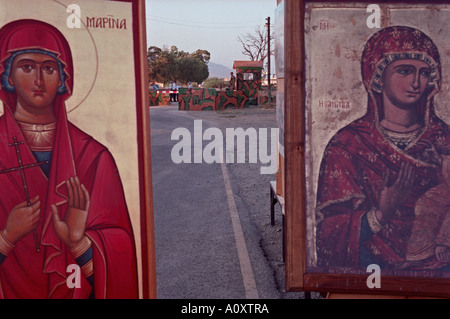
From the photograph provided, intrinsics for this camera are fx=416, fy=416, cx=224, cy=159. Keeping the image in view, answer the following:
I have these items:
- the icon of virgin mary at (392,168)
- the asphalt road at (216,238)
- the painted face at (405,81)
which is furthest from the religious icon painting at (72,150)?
the painted face at (405,81)

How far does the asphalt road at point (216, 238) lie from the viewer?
4.86 metres

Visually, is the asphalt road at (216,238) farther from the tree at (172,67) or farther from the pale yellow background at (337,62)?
the tree at (172,67)

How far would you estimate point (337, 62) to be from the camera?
137 inches

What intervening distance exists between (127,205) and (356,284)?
2.03 metres

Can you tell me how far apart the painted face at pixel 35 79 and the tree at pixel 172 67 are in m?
88.7

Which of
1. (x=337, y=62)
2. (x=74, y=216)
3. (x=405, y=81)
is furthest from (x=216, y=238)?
(x=405, y=81)

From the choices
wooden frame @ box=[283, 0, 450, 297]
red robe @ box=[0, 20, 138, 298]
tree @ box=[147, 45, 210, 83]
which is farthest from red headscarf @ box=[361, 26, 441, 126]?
tree @ box=[147, 45, 210, 83]

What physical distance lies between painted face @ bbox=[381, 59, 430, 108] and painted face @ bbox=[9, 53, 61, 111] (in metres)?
2.65

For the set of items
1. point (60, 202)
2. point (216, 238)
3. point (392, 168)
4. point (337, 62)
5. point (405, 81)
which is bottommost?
point (216, 238)

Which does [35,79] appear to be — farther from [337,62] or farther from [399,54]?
[399,54]

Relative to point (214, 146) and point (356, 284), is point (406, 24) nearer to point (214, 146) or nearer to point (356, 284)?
point (356, 284)

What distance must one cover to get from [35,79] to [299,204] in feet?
7.69

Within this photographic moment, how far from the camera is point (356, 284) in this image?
3512 mm

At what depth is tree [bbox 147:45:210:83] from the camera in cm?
9106
